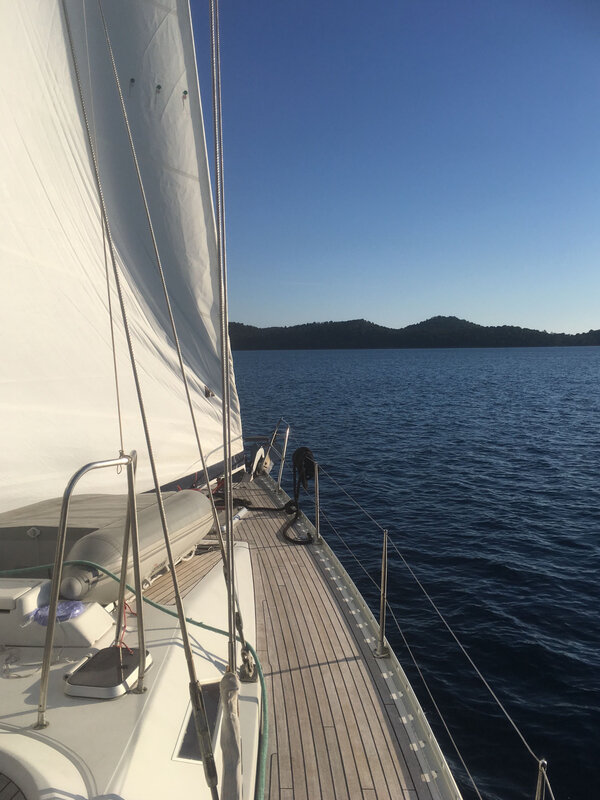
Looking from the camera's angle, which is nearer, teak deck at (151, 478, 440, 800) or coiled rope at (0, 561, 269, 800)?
coiled rope at (0, 561, 269, 800)

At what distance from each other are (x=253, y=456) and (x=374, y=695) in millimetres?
8545

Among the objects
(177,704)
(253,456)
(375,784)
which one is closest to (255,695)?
(177,704)

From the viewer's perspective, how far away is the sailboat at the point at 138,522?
272 cm

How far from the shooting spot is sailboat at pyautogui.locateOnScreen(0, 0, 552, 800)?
2725 millimetres

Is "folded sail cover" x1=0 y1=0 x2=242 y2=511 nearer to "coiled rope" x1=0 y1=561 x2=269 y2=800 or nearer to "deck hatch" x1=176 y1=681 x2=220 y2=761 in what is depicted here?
"coiled rope" x1=0 y1=561 x2=269 y2=800

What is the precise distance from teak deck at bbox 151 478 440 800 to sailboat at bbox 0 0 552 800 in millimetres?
20

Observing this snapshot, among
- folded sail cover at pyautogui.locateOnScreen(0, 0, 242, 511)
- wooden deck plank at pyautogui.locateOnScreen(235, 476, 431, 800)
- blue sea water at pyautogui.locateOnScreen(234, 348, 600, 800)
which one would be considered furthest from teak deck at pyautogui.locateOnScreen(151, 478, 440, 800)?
blue sea water at pyautogui.locateOnScreen(234, 348, 600, 800)

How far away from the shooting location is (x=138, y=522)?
4.65m

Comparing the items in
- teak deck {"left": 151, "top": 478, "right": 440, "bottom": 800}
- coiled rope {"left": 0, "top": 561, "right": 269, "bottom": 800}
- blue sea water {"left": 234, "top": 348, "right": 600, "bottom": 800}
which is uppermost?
coiled rope {"left": 0, "top": 561, "right": 269, "bottom": 800}

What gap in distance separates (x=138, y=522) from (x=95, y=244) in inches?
131

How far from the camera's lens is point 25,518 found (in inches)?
184

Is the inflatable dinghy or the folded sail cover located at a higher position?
the folded sail cover

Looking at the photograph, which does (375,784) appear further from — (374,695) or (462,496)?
(462,496)

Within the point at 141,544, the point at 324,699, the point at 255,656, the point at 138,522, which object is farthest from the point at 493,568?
the point at 141,544
